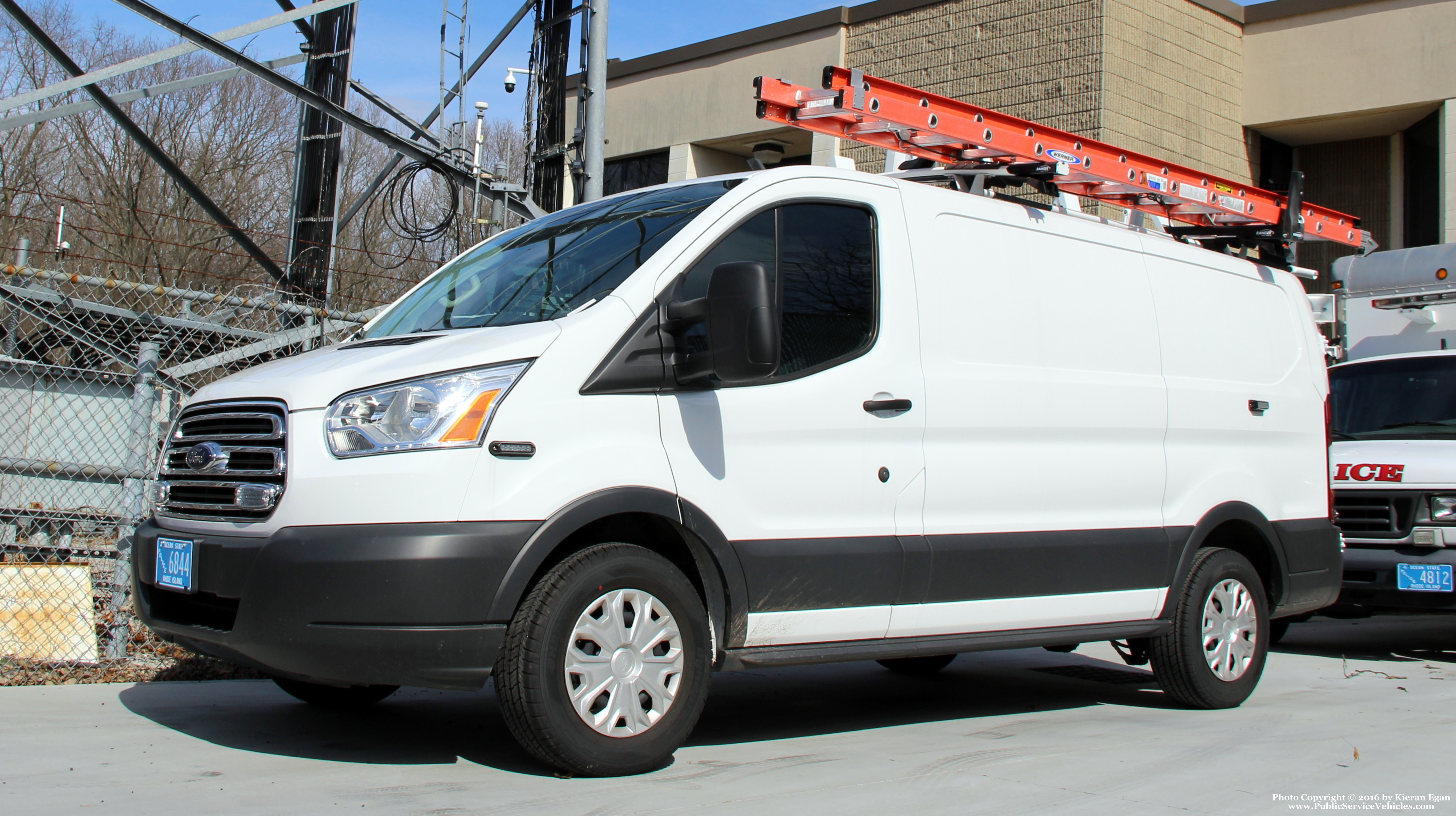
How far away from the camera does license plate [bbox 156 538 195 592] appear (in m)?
4.18

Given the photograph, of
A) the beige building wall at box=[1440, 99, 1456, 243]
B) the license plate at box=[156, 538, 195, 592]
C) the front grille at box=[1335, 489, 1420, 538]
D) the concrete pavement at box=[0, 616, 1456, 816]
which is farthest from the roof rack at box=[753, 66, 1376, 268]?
the beige building wall at box=[1440, 99, 1456, 243]

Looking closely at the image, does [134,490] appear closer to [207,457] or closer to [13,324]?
[207,457]

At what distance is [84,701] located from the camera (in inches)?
211

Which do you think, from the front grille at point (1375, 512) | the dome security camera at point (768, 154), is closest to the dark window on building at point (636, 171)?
the dome security camera at point (768, 154)

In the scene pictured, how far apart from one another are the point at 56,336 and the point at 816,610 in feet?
27.4

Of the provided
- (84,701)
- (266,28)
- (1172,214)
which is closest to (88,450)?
(84,701)

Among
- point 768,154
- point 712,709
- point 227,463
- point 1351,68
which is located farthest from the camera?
point 1351,68

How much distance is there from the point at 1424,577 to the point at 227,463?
283 inches

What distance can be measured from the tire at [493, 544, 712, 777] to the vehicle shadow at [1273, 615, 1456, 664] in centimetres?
602

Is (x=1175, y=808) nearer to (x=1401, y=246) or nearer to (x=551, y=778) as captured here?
(x=551, y=778)

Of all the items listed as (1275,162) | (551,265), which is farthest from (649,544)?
(1275,162)

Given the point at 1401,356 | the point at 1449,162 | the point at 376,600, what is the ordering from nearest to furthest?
the point at 376,600, the point at 1401,356, the point at 1449,162

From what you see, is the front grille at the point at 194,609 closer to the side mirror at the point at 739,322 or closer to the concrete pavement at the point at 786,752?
the concrete pavement at the point at 786,752

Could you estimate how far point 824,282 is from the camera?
16.0 ft
